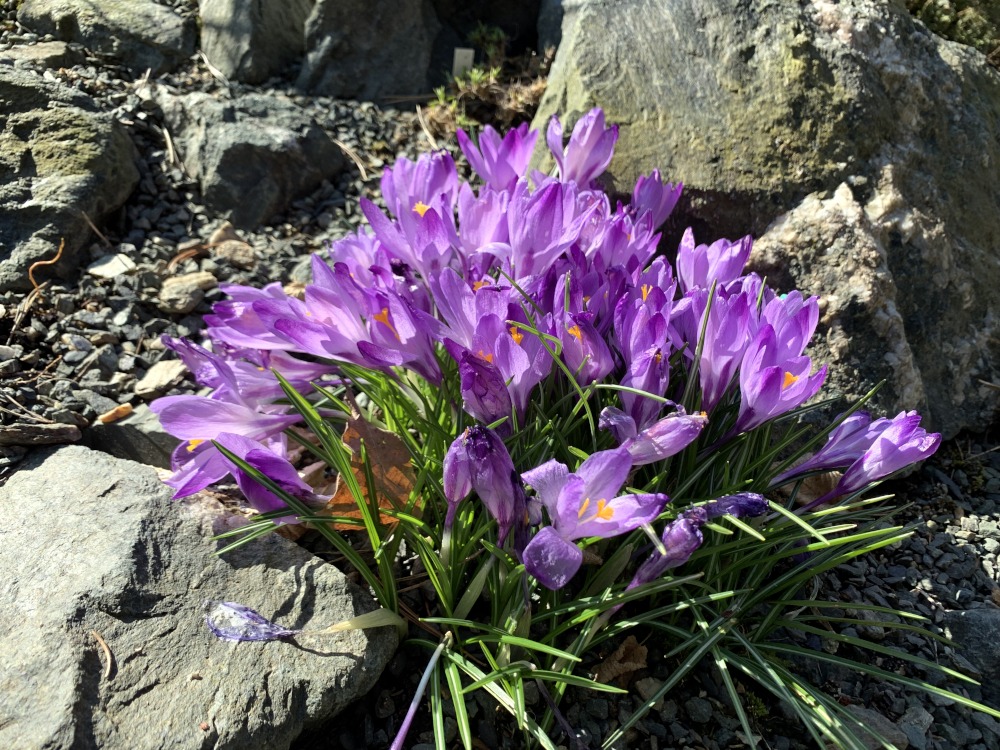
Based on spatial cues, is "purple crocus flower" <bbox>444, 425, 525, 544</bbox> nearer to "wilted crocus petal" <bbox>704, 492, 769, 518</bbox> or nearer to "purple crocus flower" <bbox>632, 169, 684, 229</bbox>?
"wilted crocus petal" <bbox>704, 492, 769, 518</bbox>

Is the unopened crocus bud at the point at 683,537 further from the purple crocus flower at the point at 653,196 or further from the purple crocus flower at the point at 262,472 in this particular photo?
the purple crocus flower at the point at 653,196

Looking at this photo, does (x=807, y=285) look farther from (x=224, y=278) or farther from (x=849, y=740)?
(x=224, y=278)

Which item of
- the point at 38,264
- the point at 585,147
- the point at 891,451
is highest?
the point at 585,147

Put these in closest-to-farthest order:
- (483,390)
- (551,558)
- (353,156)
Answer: (551,558)
(483,390)
(353,156)

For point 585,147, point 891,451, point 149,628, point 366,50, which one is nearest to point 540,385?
point 891,451

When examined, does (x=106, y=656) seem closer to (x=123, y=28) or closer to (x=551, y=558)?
(x=551, y=558)

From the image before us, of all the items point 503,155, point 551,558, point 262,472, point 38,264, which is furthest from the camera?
point 38,264

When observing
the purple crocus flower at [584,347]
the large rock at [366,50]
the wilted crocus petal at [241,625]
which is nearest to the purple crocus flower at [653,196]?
the purple crocus flower at [584,347]
